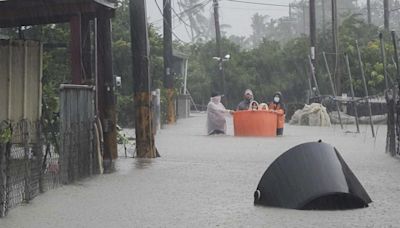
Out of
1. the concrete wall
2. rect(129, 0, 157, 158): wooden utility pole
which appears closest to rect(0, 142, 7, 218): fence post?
the concrete wall

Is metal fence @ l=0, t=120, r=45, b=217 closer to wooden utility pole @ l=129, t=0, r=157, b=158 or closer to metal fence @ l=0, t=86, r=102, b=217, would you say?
metal fence @ l=0, t=86, r=102, b=217

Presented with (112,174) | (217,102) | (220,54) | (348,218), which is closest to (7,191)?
(348,218)

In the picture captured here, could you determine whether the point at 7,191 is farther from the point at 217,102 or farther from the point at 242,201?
the point at 217,102

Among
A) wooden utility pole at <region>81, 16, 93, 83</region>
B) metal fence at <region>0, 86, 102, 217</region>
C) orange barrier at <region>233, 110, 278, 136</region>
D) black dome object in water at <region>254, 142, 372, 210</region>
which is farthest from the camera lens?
orange barrier at <region>233, 110, 278, 136</region>

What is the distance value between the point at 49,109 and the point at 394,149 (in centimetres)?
748

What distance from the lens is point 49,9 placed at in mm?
13328

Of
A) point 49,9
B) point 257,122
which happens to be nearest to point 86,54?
point 49,9

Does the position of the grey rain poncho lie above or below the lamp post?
below

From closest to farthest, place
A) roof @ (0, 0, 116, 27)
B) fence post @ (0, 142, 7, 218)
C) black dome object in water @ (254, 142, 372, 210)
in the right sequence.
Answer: fence post @ (0, 142, 7, 218) → black dome object in water @ (254, 142, 372, 210) → roof @ (0, 0, 116, 27)

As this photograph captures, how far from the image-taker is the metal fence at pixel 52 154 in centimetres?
906

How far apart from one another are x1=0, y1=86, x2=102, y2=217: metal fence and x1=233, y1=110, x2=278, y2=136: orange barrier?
11921 millimetres

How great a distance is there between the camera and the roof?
42.6ft

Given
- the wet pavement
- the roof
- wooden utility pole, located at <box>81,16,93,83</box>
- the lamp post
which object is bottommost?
the wet pavement

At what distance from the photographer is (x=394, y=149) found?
16.5 m
